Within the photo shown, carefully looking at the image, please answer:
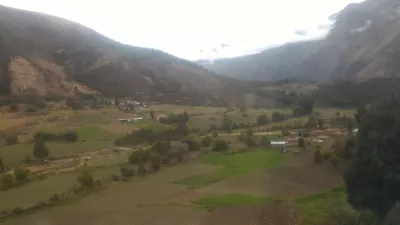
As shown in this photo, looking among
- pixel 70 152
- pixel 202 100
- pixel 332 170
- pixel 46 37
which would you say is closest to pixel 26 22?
pixel 46 37

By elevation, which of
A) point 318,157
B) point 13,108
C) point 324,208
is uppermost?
point 13,108

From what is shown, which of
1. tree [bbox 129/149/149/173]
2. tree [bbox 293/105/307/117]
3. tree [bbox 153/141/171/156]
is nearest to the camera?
tree [bbox 129/149/149/173]

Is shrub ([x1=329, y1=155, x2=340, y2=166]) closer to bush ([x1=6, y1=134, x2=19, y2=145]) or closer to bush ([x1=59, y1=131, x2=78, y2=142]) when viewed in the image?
bush ([x1=59, y1=131, x2=78, y2=142])

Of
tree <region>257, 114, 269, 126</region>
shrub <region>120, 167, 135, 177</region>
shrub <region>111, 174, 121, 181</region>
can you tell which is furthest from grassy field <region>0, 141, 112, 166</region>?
tree <region>257, 114, 269, 126</region>

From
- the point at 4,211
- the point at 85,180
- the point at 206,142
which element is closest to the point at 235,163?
the point at 206,142

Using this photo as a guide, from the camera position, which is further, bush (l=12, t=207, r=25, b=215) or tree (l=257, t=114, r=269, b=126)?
tree (l=257, t=114, r=269, b=126)

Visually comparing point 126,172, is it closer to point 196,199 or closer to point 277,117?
point 196,199
